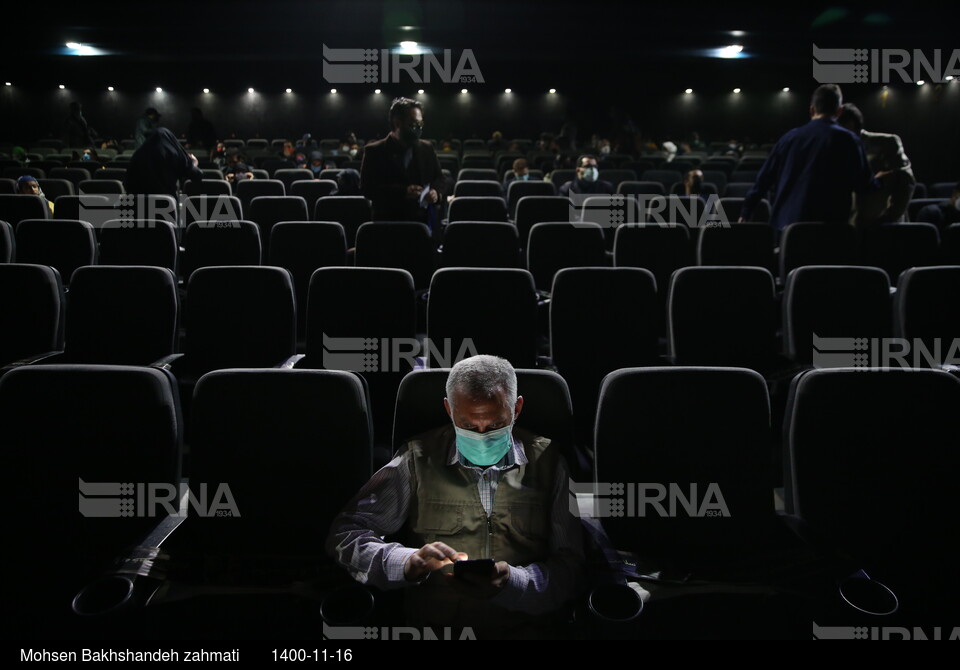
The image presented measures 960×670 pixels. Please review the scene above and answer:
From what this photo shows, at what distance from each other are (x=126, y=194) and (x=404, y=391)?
13.5 ft

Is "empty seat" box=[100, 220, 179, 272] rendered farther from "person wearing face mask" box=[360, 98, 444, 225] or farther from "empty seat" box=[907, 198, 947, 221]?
"empty seat" box=[907, 198, 947, 221]

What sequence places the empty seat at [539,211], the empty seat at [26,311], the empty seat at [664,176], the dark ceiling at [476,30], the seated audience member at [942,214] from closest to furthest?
1. the empty seat at [26,311]
2. the empty seat at [539,211]
3. the seated audience member at [942,214]
4. the empty seat at [664,176]
5. the dark ceiling at [476,30]

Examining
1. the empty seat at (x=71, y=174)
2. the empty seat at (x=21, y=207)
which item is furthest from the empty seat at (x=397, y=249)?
the empty seat at (x=71, y=174)

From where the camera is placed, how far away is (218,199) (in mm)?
5203

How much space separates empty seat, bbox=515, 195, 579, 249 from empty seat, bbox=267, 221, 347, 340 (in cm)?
157

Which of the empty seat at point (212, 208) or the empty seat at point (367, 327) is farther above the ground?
the empty seat at point (212, 208)

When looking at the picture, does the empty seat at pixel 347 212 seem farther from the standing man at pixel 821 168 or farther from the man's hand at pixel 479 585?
the man's hand at pixel 479 585

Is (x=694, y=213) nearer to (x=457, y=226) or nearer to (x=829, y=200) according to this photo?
(x=829, y=200)

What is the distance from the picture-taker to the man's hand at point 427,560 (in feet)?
4.31

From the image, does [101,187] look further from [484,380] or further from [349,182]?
[484,380]

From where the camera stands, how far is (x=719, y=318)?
266 centimetres

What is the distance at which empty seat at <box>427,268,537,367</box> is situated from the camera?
262 centimetres

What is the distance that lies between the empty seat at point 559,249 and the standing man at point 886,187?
1.62 metres

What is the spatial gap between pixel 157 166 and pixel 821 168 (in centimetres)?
435
